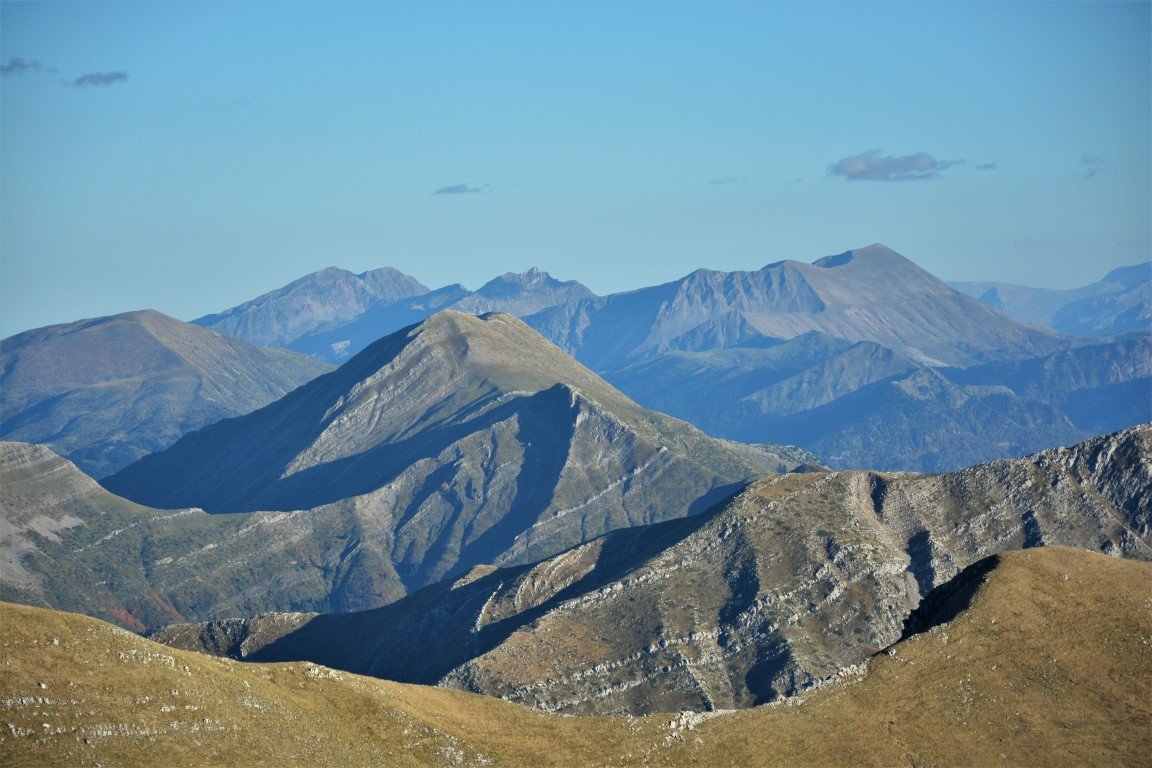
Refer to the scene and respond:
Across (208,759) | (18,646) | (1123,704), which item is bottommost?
(1123,704)

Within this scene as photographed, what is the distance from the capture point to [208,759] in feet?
345

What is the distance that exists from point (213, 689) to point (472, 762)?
24.5 metres

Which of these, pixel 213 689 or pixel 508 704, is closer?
pixel 213 689

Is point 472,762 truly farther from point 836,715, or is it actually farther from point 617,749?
point 836,715

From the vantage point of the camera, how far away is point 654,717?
416 ft

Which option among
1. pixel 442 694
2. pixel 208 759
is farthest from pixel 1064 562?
pixel 208 759

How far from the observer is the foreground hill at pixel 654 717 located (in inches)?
4176

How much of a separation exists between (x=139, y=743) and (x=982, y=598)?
292ft

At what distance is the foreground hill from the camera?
10606cm

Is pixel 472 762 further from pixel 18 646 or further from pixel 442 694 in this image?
pixel 18 646

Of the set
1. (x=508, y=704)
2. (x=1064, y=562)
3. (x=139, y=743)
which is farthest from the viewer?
(x=1064, y=562)

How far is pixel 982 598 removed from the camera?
139m

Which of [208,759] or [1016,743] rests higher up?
[208,759]

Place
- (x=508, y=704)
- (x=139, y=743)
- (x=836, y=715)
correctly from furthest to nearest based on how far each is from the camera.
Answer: (x=508, y=704) → (x=836, y=715) → (x=139, y=743)
